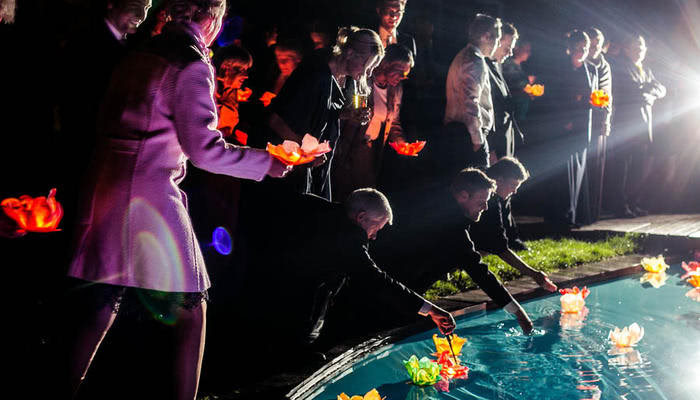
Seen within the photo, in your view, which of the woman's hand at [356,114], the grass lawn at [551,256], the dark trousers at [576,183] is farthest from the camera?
the dark trousers at [576,183]

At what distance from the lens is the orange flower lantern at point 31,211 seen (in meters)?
3.21

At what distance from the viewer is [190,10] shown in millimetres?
2471

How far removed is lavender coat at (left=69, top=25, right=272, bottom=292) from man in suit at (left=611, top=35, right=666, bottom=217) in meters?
8.22

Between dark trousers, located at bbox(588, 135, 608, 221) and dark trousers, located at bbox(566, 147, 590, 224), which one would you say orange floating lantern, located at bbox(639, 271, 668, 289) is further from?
dark trousers, located at bbox(588, 135, 608, 221)

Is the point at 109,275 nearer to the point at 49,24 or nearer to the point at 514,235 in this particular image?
the point at 49,24

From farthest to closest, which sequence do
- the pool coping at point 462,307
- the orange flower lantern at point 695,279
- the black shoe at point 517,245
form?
the black shoe at point 517,245 < the orange flower lantern at point 695,279 < the pool coping at point 462,307

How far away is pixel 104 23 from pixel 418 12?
556cm

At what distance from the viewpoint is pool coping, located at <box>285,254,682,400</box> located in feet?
11.8

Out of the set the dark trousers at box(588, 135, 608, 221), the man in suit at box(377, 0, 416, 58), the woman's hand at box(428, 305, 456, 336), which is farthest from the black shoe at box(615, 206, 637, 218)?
the woman's hand at box(428, 305, 456, 336)

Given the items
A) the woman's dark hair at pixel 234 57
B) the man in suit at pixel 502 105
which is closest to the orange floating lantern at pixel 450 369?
the woman's dark hair at pixel 234 57

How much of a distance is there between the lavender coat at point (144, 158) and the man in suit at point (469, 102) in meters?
4.04

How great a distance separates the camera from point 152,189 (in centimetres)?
239

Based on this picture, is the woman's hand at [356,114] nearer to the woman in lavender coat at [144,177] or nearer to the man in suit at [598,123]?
the woman in lavender coat at [144,177]

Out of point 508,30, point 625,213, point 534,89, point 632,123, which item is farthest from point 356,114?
point 625,213
